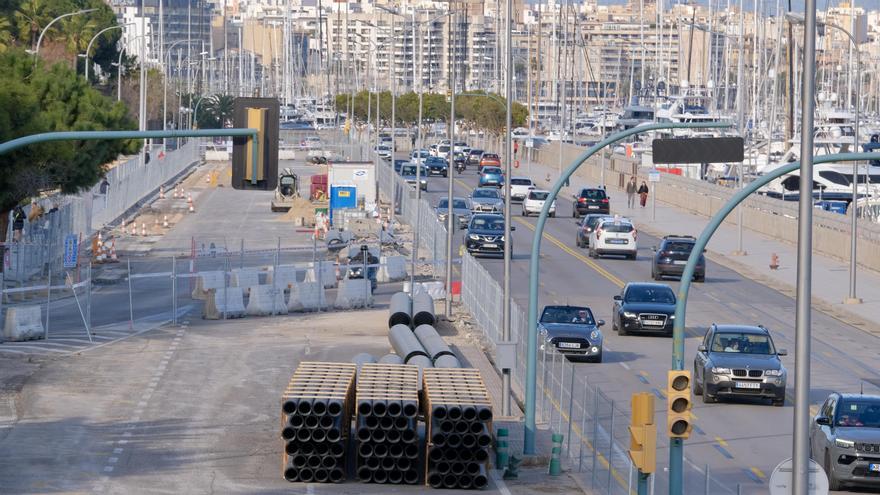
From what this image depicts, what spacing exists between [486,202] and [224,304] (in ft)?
99.9

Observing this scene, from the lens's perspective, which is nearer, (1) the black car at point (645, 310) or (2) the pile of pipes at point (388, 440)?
(2) the pile of pipes at point (388, 440)

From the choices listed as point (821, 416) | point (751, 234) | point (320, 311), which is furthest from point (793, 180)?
point (821, 416)

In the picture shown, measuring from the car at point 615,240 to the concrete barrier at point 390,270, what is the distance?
9399 mm

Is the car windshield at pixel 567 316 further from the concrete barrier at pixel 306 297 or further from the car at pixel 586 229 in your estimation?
the car at pixel 586 229

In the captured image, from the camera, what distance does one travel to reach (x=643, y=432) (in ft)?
62.8

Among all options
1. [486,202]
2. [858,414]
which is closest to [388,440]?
[858,414]

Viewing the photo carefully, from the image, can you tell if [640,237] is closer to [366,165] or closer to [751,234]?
[751,234]

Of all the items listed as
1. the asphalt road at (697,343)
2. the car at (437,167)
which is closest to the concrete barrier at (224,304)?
the asphalt road at (697,343)

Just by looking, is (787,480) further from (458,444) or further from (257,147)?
(458,444)

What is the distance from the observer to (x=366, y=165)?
7800cm

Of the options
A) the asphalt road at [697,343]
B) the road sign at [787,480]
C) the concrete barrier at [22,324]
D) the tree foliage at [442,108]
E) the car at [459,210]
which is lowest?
the asphalt road at [697,343]

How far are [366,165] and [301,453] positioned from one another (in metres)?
54.2

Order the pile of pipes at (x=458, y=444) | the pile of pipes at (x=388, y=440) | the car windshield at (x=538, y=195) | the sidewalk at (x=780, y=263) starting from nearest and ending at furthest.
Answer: the pile of pipes at (x=458, y=444) → the pile of pipes at (x=388, y=440) → the sidewalk at (x=780, y=263) → the car windshield at (x=538, y=195)

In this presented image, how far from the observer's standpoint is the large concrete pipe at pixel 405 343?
111 feet
